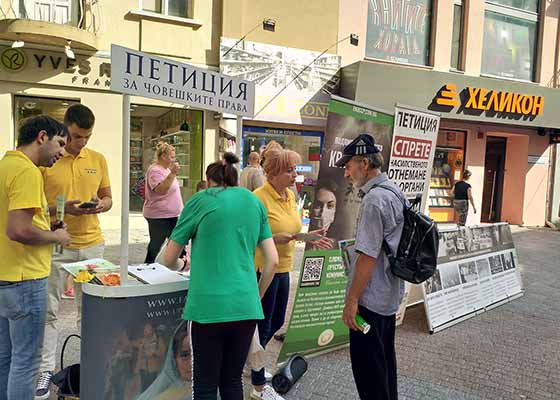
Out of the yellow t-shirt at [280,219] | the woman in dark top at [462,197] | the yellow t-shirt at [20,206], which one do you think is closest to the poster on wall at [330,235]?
the yellow t-shirt at [280,219]

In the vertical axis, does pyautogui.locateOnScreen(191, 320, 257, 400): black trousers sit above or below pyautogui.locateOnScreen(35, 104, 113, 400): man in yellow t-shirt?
below

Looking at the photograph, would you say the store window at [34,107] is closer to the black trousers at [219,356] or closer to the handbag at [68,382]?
the handbag at [68,382]

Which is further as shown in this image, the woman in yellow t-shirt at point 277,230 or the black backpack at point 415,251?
the woman in yellow t-shirt at point 277,230

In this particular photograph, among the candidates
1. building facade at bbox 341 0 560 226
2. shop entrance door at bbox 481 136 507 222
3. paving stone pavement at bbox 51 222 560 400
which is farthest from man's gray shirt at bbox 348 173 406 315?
shop entrance door at bbox 481 136 507 222

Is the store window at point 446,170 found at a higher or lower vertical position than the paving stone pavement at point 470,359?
higher

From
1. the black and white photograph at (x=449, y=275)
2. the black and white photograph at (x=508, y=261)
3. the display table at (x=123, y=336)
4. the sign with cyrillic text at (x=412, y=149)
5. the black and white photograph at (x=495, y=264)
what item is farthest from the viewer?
the black and white photograph at (x=508, y=261)

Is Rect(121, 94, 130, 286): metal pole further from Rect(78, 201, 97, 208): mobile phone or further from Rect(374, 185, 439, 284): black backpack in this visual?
Rect(374, 185, 439, 284): black backpack

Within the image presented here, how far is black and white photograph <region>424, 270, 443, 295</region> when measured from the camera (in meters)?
4.89

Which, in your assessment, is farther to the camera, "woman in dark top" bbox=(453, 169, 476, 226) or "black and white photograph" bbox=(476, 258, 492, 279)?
"woman in dark top" bbox=(453, 169, 476, 226)

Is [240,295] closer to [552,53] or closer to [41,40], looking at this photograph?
[41,40]

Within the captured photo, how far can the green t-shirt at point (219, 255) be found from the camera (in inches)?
90.1

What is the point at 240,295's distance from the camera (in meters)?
2.32

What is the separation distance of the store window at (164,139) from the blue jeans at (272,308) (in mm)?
7218

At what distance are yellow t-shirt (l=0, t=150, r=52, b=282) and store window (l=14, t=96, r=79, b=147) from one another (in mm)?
7197
